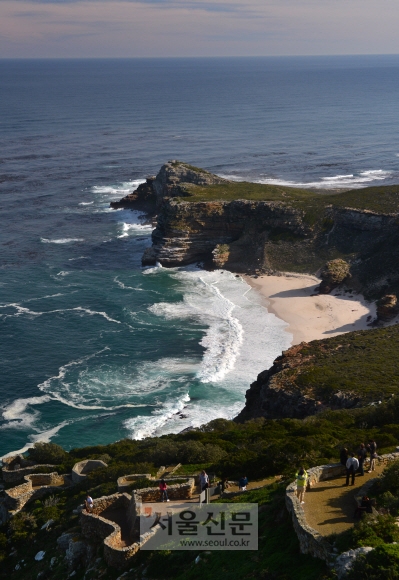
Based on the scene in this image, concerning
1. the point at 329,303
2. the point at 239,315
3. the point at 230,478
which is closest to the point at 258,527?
the point at 230,478

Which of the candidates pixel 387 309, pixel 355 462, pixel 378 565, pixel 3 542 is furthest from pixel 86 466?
pixel 387 309

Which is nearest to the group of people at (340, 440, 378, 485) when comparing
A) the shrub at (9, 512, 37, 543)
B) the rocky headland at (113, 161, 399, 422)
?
the shrub at (9, 512, 37, 543)

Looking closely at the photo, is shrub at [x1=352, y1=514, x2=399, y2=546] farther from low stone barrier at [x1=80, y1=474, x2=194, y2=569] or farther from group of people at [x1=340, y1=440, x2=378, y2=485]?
low stone barrier at [x1=80, y1=474, x2=194, y2=569]

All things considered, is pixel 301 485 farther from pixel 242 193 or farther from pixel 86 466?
pixel 242 193

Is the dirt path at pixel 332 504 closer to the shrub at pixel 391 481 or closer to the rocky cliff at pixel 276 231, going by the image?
the shrub at pixel 391 481

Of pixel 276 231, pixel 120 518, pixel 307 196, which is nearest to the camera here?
pixel 120 518

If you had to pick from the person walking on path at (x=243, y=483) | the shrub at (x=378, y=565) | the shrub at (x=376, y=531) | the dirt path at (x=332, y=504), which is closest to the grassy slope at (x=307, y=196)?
the person walking on path at (x=243, y=483)

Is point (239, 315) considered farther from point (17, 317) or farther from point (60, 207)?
point (60, 207)
